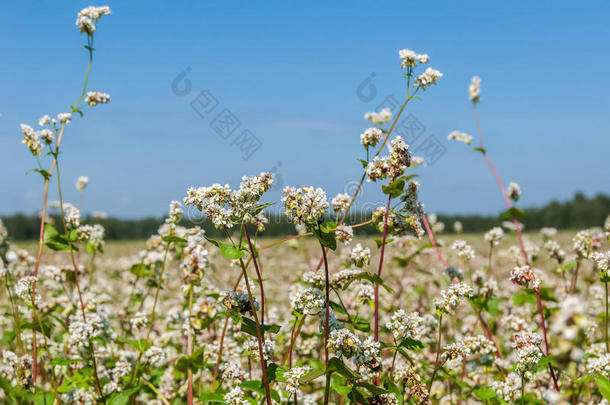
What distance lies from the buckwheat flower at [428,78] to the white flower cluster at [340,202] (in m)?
0.86

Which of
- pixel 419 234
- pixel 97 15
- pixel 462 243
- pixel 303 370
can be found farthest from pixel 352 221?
pixel 97 15

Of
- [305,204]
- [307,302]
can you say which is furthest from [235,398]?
[305,204]

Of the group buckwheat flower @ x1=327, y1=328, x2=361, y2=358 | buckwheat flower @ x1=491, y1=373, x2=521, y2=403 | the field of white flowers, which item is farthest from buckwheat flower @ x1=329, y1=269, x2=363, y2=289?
buckwheat flower @ x1=491, y1=373, x2=521, y2=403

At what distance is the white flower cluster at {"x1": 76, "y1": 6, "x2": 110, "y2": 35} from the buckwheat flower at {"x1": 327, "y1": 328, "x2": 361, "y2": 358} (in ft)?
9.50

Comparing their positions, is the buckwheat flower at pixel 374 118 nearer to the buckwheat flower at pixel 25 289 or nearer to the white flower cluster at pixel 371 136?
the white flower cluster at pixel 371 136

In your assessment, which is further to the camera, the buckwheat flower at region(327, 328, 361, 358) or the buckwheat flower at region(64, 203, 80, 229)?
the buckwheat flower at region(64, 203, 80, 229)

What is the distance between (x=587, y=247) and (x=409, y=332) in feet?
8.73

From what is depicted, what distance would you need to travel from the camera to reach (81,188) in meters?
5.26

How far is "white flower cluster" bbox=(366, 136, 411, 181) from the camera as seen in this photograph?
2.71 metres

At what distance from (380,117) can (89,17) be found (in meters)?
2.59

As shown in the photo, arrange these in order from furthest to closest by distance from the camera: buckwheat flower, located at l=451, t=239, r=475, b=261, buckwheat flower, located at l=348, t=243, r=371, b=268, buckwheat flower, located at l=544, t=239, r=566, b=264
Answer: buckwheat flower, located at l=544, t=239, r=566, b=264
buckwheat flower, located at l=451, t=239, r=475, b=261
buckwheat flower, located at l=348, t=243, r=371, b=268

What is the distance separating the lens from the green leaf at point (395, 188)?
103 inches

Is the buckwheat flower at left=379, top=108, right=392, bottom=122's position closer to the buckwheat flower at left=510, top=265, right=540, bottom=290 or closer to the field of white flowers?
the field of white flowers

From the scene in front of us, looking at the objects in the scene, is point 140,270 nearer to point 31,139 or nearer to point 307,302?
point 31,139
